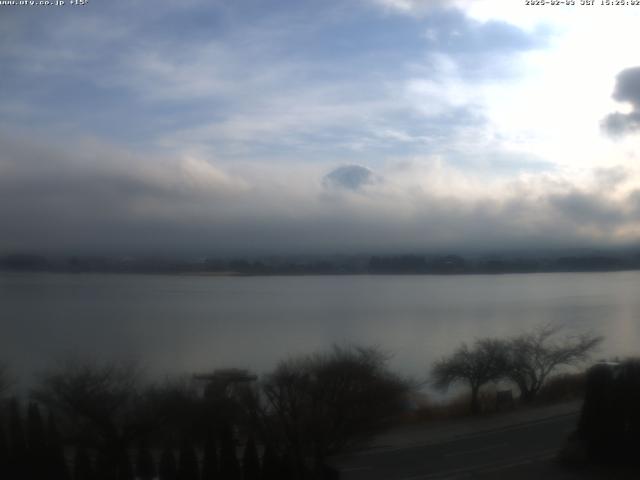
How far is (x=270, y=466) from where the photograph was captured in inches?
317

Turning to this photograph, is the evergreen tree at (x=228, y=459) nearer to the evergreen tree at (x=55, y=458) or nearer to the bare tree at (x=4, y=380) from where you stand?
the evergreen tree at (x=55, y=458)

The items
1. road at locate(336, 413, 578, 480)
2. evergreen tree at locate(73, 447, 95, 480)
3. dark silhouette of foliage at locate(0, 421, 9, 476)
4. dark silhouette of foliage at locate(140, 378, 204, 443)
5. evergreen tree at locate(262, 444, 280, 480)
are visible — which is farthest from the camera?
road at locate(336, 413, 578, 480)

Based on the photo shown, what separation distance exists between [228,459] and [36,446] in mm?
2176

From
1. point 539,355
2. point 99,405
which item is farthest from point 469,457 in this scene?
point 539,355

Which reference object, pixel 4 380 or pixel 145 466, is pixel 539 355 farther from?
pixel 4 380

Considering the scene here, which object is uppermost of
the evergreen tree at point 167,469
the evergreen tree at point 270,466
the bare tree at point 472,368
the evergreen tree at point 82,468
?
the evergreen tree at point 82,468

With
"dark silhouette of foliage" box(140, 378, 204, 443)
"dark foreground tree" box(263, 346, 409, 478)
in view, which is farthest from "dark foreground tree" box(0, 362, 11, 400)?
"dark foreground tree" box(263, 346, 409, 478)

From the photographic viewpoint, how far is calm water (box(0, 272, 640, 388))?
16.8 meters

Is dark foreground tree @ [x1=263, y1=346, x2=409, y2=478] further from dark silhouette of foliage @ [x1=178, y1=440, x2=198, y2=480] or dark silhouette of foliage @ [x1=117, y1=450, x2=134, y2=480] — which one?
dark silhouette of foliage @ [x1=117, y1=450, x2=134, y2=480]

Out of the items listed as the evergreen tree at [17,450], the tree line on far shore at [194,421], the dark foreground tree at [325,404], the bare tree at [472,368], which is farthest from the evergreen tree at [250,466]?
the bare tree at [472,368]

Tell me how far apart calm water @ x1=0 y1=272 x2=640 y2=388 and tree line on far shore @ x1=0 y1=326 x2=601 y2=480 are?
3.67 meters

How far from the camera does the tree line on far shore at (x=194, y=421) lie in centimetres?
775

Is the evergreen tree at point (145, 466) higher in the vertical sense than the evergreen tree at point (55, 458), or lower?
lower

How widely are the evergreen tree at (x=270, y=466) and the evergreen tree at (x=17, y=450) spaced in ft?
8.75
